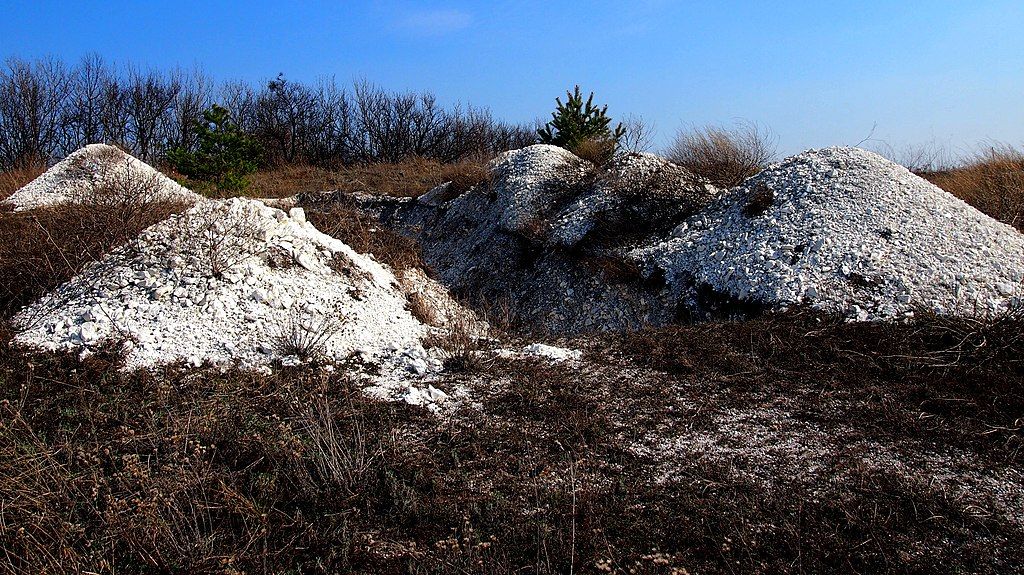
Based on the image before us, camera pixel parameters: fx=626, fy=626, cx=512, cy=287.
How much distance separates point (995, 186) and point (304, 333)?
427 inches

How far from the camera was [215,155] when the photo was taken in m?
14.4

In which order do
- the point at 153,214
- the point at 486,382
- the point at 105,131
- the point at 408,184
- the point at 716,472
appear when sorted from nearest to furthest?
1. the point at 716,472
2. the point at 486,382
3. the point at 153,214
4. the point at 408,184
5. the point at 105,131

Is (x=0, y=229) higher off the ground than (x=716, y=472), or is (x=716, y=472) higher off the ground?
(x=0, y=229)

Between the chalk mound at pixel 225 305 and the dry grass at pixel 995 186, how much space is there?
8.82m

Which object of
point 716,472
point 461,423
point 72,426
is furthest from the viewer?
point 461,423

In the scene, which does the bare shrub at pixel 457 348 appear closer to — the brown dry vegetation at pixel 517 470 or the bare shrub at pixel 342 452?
the brown dry vegetation at pixel 517 470

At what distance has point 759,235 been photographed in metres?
7.91

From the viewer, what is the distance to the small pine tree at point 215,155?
14.1m

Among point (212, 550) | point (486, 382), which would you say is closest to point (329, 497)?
point (212, 550)

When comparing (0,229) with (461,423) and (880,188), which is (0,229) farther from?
(880,188)

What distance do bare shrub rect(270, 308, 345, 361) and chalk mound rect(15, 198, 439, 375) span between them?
0.04 feet

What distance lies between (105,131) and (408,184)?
21.5 m

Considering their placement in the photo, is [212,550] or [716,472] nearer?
[212,550]

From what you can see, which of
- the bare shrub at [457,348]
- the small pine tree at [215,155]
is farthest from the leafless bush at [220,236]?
the small pine tree at [215,155]
